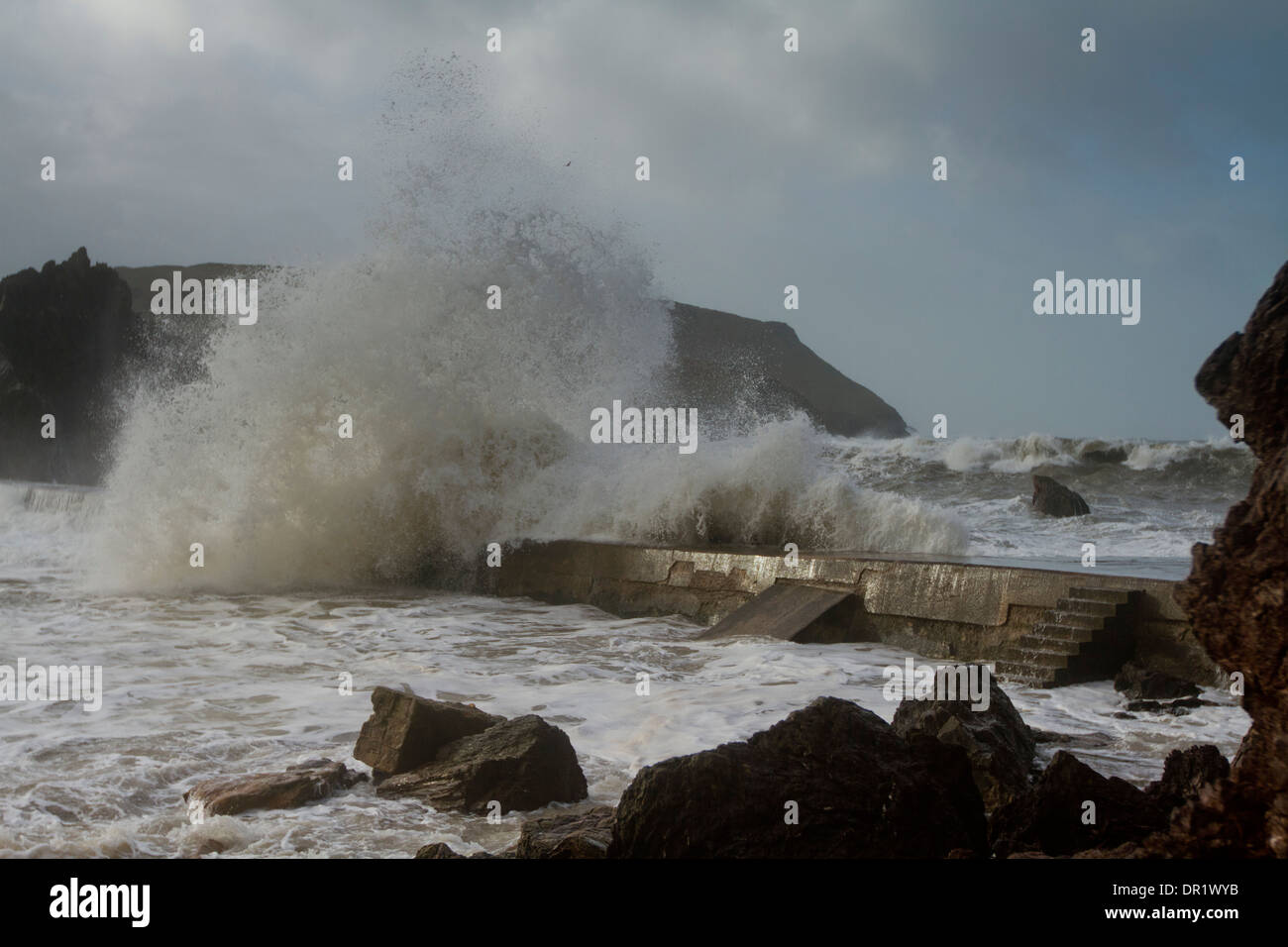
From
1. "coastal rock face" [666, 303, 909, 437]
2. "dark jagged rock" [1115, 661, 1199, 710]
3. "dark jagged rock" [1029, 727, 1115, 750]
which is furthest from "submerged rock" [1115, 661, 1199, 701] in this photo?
"coastal rock face" [666, 303, 909, 437]

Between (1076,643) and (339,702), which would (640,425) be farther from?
(339,702)

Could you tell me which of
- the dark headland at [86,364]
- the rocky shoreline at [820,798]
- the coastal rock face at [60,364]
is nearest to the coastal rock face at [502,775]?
the rocky shoreline at [820,798]

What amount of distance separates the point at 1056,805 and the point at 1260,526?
4.10ft

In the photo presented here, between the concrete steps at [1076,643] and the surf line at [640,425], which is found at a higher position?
the surf line at [640,425]

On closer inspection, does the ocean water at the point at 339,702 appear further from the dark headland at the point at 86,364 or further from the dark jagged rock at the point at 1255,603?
the dark headland at the point at 86,364

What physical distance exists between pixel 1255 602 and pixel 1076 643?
13.4 ft

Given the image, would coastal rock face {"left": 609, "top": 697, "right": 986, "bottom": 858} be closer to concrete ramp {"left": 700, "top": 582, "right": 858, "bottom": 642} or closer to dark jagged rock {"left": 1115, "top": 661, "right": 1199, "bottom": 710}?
dark jagged rock {"left": 1115, "top": 661, "right": 1199, "bottom": 710}

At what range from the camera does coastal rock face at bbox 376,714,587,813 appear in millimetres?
3477

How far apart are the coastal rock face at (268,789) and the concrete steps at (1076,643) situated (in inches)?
146

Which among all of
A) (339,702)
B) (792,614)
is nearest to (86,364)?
(792,614)

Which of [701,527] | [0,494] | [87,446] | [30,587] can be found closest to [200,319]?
[87,446]

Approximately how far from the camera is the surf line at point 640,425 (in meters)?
11.1

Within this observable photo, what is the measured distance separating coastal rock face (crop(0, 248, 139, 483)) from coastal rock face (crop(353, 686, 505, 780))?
32860 mm
